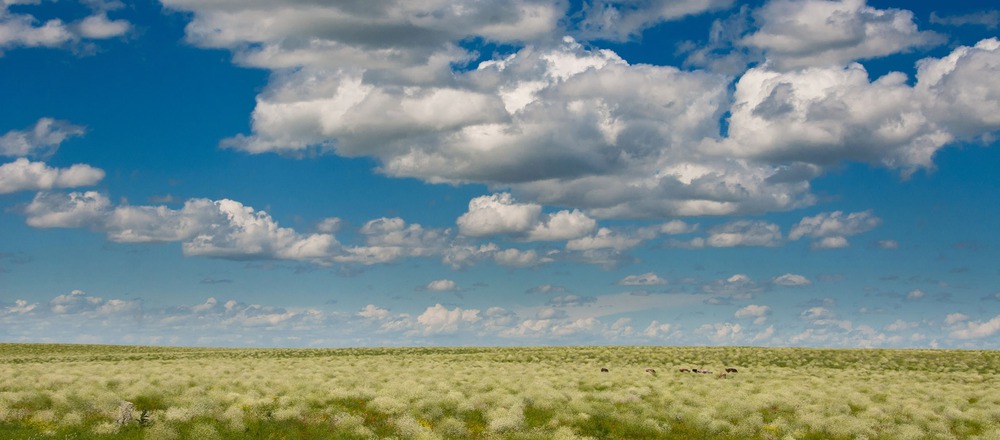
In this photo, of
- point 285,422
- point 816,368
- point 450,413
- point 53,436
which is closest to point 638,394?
point 450,413

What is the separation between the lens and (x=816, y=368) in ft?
197

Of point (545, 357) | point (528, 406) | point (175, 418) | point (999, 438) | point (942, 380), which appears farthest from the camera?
point (545, 357)

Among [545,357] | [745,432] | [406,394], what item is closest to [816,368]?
[545,357]

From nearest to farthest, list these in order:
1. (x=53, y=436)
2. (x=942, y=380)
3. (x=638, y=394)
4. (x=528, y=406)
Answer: (x=53, y=436)
(x=528, y=406)
(x=638, y=394)
(x=942, y=380)

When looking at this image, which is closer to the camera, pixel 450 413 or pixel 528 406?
pixel 450 413

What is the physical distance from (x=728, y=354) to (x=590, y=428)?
52.3 meters

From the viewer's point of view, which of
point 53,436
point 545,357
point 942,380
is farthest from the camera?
point 545,357

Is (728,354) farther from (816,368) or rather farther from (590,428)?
(590,428)

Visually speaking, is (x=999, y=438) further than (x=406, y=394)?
No

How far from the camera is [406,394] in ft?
102

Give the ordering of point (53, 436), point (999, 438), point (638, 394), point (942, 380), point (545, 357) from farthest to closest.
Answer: point (545, 357) < point (942, 380) < point (638, 394) < point (999, 438) < point (53, 436)

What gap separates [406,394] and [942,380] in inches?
1516

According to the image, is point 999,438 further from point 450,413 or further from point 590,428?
point 450,413

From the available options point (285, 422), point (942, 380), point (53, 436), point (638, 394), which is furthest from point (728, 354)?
point (53, 436)
